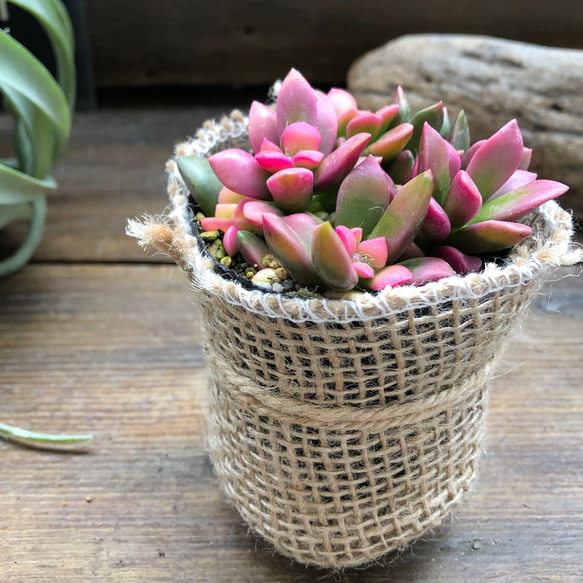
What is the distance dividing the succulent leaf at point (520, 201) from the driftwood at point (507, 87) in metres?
0.60

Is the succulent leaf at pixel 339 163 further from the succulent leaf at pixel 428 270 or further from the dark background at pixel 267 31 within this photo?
the dark background at pixel 267 31

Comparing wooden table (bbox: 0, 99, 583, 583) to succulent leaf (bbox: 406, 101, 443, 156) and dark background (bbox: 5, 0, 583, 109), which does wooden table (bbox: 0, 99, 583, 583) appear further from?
dark background (bbox: 5, 0, 583, 109)

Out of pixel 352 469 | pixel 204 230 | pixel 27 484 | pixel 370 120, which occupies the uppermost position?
pixel 370 120

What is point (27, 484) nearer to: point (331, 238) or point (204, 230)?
point (204, 230)

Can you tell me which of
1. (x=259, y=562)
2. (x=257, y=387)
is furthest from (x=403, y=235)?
(x=259, y=562)

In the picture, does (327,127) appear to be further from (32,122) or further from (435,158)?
(32,122)

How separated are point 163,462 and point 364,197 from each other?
0.43 meters

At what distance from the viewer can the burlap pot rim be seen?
42cm

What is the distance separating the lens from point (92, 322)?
90 cm

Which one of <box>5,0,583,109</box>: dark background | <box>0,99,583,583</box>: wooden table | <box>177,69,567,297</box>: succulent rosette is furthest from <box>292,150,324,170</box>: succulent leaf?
<box>5,0,583,109</box>: dark background

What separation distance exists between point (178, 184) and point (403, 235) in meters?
0.24

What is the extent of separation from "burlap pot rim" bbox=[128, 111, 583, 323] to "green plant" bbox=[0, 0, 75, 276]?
362 mm

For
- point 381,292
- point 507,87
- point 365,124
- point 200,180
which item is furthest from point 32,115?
point 507,87

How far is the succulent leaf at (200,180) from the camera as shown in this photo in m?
0.54
